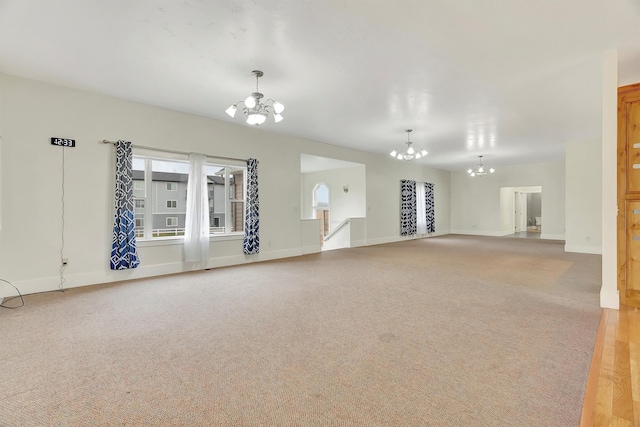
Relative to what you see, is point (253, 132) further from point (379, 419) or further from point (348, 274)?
point (379, 419)

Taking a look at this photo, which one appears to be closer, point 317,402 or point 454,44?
point 317,402

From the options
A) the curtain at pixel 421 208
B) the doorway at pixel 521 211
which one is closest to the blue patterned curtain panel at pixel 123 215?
the curtain at pixel 421 208

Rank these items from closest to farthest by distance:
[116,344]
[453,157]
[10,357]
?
[10,357] → [116,344] → [453,157]

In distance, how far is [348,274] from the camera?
17.6 feet

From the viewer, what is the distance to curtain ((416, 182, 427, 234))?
11.8 m

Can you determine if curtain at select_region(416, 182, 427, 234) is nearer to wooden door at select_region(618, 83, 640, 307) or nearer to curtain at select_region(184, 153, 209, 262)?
wooden door at select_region(618, 83, 640, 307)

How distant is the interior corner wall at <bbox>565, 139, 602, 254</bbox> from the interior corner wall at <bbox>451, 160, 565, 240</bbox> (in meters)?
3.39

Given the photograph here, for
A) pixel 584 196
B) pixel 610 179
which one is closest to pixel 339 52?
pixel 610 179

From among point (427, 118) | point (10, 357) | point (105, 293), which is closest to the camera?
point (10, 357)

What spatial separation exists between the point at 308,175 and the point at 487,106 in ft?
27.6

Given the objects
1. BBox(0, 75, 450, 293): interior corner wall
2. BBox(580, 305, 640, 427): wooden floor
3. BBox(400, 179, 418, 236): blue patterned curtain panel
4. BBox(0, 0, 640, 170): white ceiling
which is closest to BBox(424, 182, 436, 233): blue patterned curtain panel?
BBox(400, 179, 418, 236): blue patterned curtain panel

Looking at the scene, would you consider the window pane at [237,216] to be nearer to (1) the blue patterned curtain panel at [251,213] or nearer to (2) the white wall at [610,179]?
(1) the blue patterned curtain panel at [251,213]

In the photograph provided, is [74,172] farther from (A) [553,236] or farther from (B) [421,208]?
(A) [553,236]

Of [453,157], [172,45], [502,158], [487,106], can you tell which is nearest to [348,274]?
[487,106]
